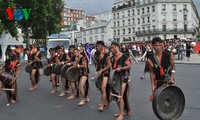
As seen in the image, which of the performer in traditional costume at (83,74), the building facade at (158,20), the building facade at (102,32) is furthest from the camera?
the building facade at (102,32)

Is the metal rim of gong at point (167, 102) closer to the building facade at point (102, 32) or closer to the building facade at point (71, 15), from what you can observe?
the building facade at point (102, 32)

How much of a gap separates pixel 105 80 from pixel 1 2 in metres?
29.1

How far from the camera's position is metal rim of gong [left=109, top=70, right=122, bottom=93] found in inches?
254

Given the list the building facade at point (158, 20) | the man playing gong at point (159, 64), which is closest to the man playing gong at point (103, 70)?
the man playing gong at point (159, 64)

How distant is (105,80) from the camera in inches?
289

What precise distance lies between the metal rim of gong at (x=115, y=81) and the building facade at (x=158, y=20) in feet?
252

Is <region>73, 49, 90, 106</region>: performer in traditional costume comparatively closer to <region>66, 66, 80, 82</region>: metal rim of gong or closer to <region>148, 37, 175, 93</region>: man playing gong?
<region>66, 66, 80, 82</region>: metal rim of gong

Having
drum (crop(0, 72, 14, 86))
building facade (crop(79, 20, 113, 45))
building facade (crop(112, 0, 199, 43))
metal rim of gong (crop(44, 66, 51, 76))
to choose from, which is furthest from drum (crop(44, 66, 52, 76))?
building facade (crop(79, 20, 113, 45))

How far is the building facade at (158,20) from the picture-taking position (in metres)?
84.6

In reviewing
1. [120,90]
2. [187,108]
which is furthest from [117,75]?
[187,108]

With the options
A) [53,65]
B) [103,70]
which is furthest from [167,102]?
[53,65]

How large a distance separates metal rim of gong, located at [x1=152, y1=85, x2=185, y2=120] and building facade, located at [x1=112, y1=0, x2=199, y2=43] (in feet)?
255

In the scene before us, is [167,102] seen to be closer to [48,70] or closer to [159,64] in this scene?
[159,64]

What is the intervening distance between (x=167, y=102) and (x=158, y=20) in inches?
3212
